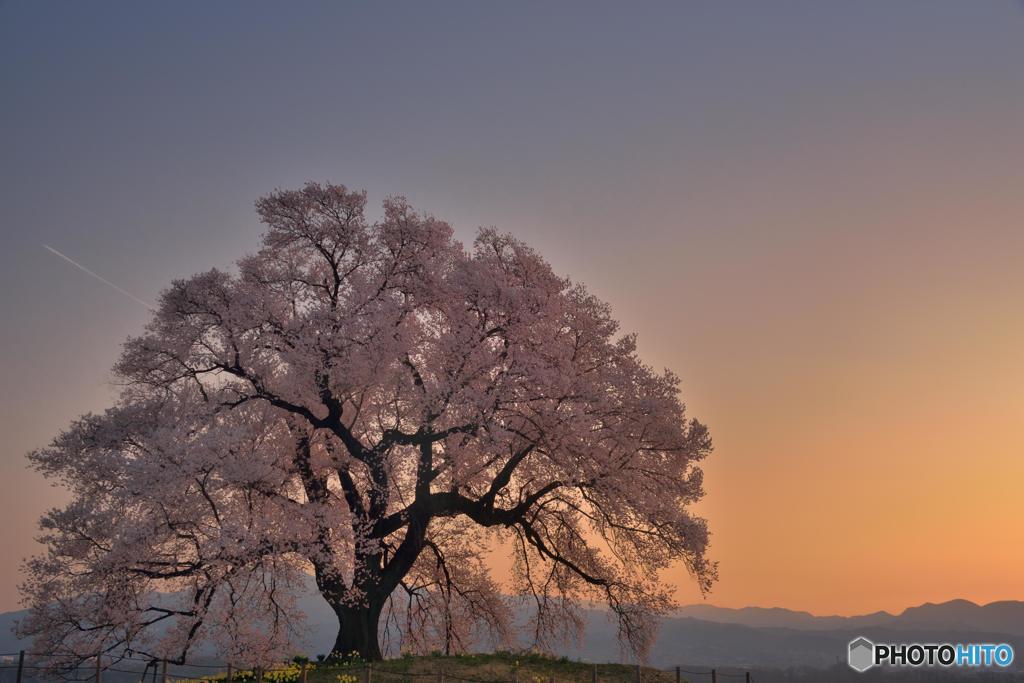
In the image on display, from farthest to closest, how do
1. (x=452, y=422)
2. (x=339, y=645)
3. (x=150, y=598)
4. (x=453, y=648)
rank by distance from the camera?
(x=453, y=648) → (x=339, y=645) → (x=452, y=422) → (x=150, y=598)

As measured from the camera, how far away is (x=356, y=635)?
28891 millimetres

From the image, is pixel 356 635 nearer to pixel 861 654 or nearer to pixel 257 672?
pixel 257 672

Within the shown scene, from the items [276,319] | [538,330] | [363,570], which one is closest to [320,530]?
[363,570]

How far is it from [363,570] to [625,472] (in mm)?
10260

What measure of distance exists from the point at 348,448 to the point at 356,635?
6.63 meters

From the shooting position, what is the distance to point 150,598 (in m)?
24.9

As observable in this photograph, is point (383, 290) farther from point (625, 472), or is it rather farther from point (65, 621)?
point (65, 621)

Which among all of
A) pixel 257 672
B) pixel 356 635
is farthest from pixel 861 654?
pixel 257 672

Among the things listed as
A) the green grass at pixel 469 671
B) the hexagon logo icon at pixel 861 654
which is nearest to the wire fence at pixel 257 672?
the green grass at pixel 469 671

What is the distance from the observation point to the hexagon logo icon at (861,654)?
90.0 ft

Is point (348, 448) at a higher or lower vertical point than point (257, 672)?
higher

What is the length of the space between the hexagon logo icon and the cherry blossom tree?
5.40 m

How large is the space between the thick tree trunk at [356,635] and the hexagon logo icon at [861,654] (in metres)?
16.9

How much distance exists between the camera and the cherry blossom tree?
24.7 meters
